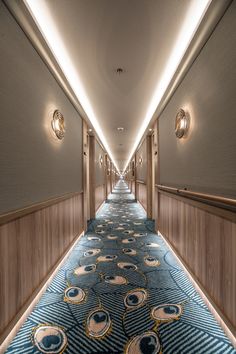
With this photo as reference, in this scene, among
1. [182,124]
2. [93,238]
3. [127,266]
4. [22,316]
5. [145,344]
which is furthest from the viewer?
[93,238]

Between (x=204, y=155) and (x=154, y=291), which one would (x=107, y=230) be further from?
(x=204, y=155)

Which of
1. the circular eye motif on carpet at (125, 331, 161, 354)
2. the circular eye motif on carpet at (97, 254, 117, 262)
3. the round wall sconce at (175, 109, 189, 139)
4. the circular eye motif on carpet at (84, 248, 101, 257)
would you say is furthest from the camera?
the circular eye motif on carpet at (84, 248, 101, 257)

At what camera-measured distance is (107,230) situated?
4246 millimetres

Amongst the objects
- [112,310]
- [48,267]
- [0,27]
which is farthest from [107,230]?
[0,27]

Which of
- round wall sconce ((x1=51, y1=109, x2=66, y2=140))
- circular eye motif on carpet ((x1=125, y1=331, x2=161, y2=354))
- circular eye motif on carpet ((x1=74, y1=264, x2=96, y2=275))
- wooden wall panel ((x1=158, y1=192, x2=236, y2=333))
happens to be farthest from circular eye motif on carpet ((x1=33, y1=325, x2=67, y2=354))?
round wall sconce ((x1=51, y1=109, x2=66, y2=140))

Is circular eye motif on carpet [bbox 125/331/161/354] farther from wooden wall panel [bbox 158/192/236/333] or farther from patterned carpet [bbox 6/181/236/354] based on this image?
wooden wall panel [bbox 158/192/236/333]

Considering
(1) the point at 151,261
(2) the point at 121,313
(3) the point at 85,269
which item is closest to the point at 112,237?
(1) the point at 151,261

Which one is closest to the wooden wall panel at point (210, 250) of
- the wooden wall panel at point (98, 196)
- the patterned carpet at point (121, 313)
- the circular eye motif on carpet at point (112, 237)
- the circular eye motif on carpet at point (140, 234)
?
the patterned carpet at point (121, 313)

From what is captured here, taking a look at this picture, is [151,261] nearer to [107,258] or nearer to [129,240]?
[107,258]

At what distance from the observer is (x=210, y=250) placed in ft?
5.66

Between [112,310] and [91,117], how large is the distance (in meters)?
3.75

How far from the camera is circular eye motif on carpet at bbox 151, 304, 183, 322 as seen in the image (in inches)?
63.0

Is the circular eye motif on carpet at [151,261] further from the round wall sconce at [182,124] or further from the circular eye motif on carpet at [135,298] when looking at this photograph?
the round wall sconce at [182,124]

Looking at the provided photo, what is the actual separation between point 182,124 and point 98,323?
2.24 metres
